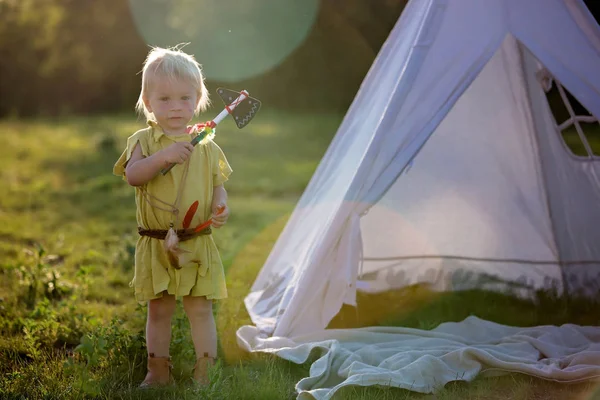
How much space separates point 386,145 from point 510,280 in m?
1.74

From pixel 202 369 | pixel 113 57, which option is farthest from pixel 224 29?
pixel 202 369

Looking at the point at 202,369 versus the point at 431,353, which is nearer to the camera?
the point at 202,369

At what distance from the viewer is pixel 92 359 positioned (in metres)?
3.16

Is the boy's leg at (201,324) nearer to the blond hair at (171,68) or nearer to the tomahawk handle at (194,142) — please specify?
the tomahawk handle at (194,142)

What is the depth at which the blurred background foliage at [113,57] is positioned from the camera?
15.1m

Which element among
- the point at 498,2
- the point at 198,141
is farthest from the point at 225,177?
the point at 498,2

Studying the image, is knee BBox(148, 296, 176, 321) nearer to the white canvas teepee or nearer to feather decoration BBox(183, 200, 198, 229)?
feather decoration BBox(183, 200, 198, 229)

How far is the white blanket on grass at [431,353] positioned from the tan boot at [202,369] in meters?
0.38

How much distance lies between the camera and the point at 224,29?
15203 millimetres

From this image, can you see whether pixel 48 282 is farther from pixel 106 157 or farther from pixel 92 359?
pixel 106 157

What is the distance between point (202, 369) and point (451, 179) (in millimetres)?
2388

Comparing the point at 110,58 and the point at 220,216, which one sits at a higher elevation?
the point at 110,58

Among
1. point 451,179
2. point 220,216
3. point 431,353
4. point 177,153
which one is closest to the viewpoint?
point 177,153

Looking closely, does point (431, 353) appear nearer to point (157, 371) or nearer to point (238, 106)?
point (157, 371)
